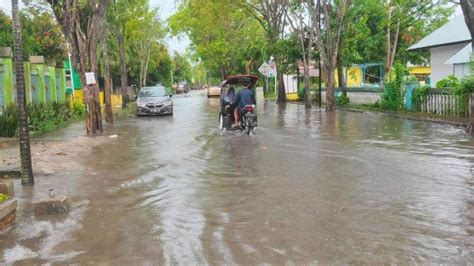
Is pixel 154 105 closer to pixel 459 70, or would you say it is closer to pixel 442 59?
pixel 459 70

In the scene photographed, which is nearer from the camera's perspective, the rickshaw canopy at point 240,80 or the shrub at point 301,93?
the rickshaw canopy at point 240,80

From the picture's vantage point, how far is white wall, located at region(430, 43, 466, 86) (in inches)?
1188

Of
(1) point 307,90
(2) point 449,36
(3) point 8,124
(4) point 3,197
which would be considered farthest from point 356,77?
(4) point 3,197

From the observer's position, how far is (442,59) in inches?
1230

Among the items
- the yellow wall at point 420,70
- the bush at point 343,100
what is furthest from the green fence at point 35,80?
the yellow wall at point 420,70

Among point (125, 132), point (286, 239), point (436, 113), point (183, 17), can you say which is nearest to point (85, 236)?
point (286, 239)

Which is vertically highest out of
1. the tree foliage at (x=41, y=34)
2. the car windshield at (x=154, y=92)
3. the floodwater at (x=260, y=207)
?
the tree foliage at (x=41, y=34)

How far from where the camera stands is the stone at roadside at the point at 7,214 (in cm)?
634

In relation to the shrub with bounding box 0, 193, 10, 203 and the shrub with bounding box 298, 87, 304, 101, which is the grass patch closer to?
the shrub with bounding box 0, 193, 10, 203

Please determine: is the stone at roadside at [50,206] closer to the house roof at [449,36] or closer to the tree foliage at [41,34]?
the house roof at [449,36]

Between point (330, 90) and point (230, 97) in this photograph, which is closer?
point (230, 97)

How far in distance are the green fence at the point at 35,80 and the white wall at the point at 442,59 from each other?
20.7 meters

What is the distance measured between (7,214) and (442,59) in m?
29.0

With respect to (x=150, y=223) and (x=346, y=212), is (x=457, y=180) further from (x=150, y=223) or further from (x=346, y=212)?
(x=150, y=223)
